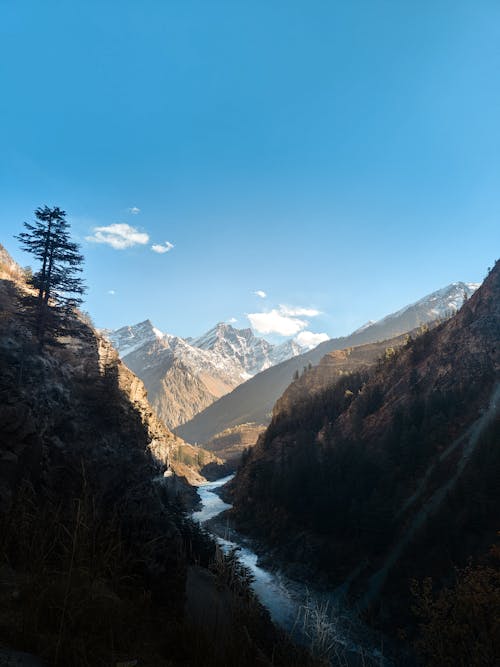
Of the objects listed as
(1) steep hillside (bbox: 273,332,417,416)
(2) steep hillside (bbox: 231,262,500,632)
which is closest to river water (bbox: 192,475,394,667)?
(2) steep hillside (bbox: 231,262,500,632)

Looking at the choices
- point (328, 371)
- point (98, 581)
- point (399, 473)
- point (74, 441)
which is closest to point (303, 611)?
point (399, 473)

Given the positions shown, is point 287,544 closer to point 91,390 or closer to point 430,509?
point 430,509

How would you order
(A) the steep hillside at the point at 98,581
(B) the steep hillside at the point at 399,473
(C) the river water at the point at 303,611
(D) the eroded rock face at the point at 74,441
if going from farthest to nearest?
Result: (B) the steep hillside at the point at 399,473, (C) the river water at the point at 303,611, (D) the eroded rock face at the point at 74,441, (A) the steep hillside at the point at 98,581

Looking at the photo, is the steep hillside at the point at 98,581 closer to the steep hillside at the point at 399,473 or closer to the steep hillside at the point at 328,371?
the steep hillside at the point at 399,473

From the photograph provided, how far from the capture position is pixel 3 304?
50562 mm

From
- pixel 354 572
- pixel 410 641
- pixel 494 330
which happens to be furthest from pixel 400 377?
pixel 410 641

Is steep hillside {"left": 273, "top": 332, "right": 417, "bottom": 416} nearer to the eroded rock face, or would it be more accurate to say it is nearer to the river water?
the river water

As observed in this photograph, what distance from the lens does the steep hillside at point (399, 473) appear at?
47938 mm

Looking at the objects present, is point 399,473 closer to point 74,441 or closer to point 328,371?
point 74,441

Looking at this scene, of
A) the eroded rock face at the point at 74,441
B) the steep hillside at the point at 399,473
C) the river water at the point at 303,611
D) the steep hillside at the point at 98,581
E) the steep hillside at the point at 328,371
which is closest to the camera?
the steep hillside at the point at 98,581

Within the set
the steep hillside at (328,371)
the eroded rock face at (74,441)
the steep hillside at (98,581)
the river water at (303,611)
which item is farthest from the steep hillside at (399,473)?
the steep hillside at (98,581)

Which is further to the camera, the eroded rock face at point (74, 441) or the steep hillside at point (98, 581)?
the eroded rock face at point (74, 441)

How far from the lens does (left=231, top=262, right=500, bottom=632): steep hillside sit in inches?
1887

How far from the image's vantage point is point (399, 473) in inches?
2473
